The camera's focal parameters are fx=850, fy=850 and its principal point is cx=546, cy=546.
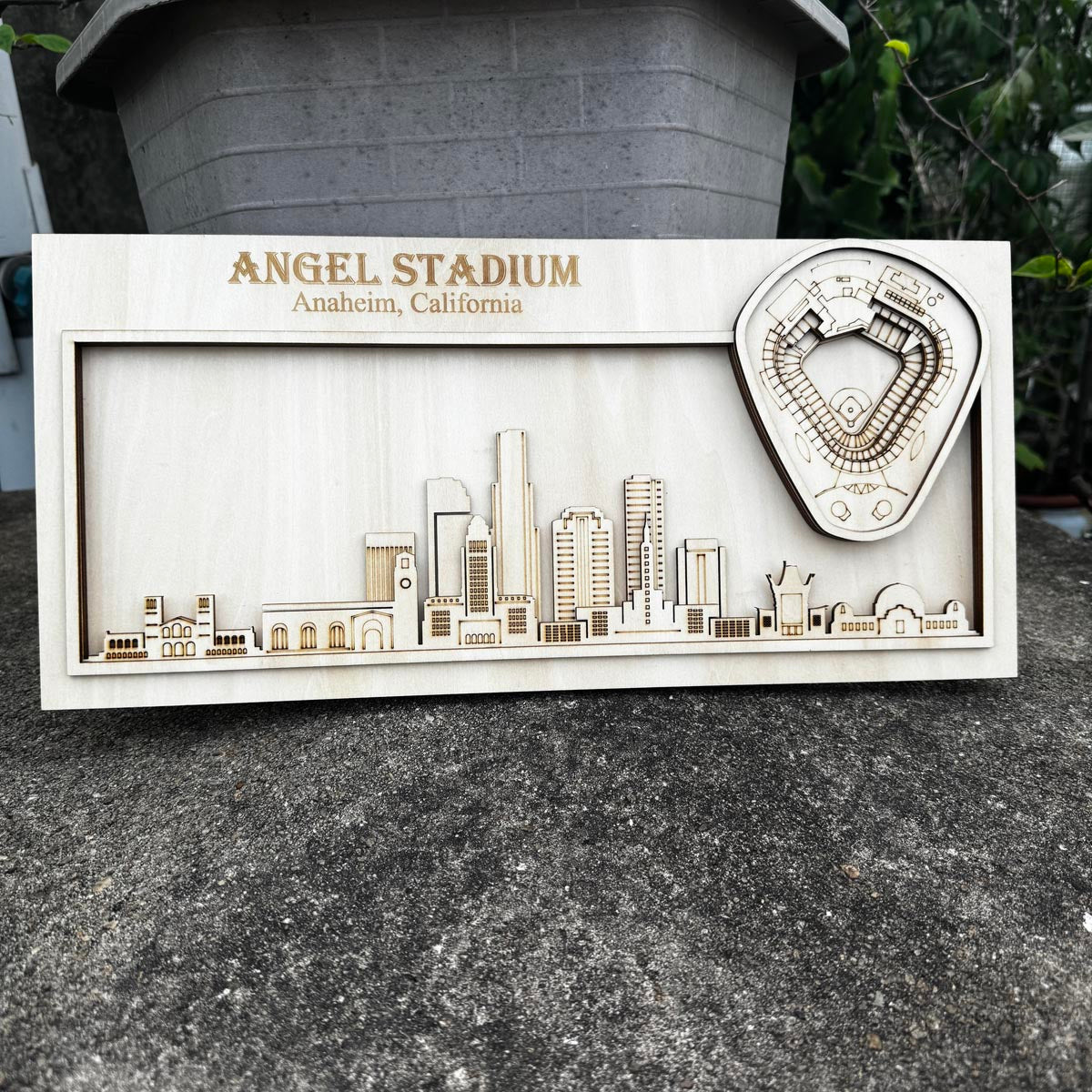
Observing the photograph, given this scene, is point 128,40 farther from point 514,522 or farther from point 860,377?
point 860,377

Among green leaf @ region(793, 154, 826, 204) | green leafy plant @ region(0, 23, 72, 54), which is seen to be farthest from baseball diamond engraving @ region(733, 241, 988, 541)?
green leaf @ region(793, 154, 826, 204)

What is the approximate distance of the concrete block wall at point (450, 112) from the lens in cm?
85

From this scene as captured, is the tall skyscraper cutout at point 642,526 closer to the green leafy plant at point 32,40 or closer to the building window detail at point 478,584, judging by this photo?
the building window detail at point 478,584

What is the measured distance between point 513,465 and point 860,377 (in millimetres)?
371

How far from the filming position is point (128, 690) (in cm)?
83

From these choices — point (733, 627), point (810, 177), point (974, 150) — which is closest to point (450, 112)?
point (733, 627)

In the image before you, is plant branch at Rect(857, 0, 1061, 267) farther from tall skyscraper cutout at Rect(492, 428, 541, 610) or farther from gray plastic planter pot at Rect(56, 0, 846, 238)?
tall skyscraper cutout at Rect(492, 428, 541, 610)

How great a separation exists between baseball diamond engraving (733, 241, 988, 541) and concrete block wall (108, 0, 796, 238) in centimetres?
18

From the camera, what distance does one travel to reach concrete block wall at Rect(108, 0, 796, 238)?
A: 33.6 inches

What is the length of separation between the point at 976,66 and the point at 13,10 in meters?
2.27

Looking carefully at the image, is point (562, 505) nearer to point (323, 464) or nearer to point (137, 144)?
point (323, 464)

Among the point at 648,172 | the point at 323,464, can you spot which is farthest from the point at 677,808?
the point at 648,172

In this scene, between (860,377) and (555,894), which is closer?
(555,894)

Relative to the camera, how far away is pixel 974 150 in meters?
1.96
